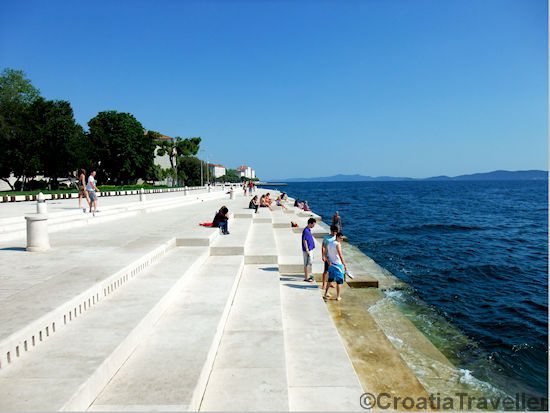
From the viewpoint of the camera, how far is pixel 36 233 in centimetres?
821

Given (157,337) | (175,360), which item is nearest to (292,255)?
(157,337)

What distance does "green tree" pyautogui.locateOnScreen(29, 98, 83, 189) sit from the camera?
127 ft

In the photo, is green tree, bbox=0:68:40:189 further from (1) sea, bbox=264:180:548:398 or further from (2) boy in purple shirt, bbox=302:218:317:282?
(2) boy in purple shirt, bbox=302:218:317:282

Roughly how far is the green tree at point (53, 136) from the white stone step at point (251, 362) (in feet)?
130

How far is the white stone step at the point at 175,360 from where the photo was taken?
3.50 meters

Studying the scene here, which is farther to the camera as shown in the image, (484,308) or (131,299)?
(484,308)

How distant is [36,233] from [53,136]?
37.4 m

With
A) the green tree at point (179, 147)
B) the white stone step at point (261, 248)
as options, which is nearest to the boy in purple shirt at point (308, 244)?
the white stone step at point (261, 248)

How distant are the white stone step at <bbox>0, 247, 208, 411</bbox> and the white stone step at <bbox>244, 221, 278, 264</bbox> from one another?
4.27 metres

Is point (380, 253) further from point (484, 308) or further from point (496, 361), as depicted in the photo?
point (496, 361)

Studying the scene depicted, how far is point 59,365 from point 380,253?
18538 mm

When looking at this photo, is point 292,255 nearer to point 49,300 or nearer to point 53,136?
point 49,300

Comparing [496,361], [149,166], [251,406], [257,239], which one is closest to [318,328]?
[251,406]

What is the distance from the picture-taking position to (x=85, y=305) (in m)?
5.20
